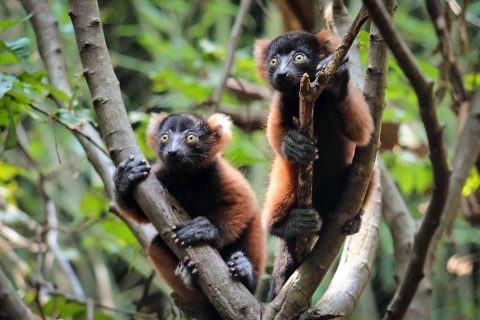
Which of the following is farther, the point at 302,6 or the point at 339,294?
the point at 302,6

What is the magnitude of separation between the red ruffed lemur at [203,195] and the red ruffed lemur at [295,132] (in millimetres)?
249

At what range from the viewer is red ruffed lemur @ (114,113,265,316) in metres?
4.36

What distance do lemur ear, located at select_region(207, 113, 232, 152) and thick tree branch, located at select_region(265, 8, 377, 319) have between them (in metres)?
1.87

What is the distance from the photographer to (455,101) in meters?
6.04

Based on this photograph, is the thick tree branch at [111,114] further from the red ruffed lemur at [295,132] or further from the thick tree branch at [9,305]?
the thick tree branch at [9,305]

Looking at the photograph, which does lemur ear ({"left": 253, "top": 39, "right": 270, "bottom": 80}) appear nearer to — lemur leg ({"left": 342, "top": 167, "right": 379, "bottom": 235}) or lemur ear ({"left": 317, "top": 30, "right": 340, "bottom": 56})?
lemur ear ({"left": 317, "top": 30, "right": 340, "bottom": 56})

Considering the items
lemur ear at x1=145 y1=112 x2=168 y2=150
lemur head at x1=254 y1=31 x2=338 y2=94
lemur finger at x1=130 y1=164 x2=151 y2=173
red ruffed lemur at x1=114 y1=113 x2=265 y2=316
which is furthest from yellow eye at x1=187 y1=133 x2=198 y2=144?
lemur finger at x1=130 y1=164 x2=151 y2=173

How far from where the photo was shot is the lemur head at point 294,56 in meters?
4.34

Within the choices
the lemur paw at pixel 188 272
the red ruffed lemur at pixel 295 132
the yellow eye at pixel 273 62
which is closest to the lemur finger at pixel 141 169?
the lemur paw at pixel 188 272

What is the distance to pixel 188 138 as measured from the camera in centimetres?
522

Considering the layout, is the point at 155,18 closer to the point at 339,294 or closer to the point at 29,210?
the point at 29,210

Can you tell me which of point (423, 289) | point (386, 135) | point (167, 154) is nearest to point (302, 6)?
point (386, 135)

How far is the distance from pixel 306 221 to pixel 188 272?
736mm

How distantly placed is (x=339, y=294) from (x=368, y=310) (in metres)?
5.26
